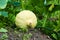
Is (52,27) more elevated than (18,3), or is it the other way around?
(18,3)

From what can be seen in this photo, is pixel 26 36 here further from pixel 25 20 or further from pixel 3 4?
pixel 3 4

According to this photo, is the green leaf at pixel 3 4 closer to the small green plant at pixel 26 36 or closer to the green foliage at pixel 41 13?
the green foliage at pixel 41 13

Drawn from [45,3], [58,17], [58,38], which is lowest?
[58,38]

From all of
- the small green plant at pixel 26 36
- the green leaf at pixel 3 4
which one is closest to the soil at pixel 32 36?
the small green plant at pixel 26 36

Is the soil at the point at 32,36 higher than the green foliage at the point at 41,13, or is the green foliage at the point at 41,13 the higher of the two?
the green foliage at the point at 41,13

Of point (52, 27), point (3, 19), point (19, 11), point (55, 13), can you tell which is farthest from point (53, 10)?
point (3, 19)

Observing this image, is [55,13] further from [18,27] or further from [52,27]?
[18,27]

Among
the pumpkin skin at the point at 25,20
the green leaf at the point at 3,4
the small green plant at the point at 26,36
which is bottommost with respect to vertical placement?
the small green plant at the point at 26,36

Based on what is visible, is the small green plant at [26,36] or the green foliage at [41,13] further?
the green foliage at [41,13]
